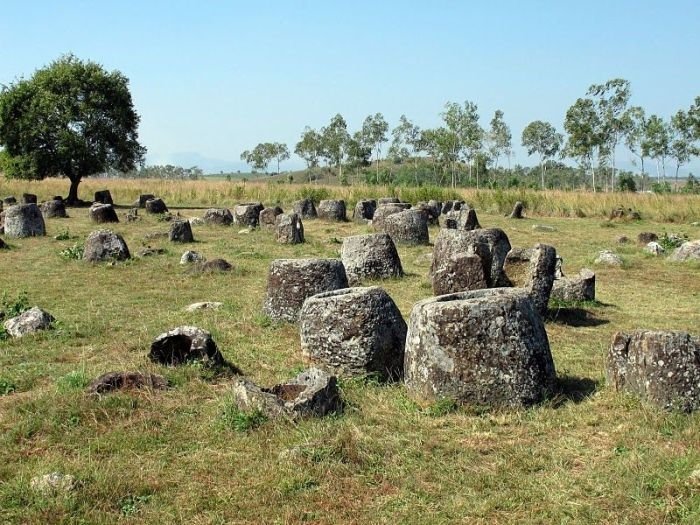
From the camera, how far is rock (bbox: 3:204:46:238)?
2105cm

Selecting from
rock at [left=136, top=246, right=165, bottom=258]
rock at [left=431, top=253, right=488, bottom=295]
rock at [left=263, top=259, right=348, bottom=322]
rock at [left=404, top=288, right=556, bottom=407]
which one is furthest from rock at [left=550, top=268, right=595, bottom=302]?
rock at [left=136, top=246, right=165, bottom=258]

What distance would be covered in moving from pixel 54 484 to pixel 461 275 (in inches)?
272

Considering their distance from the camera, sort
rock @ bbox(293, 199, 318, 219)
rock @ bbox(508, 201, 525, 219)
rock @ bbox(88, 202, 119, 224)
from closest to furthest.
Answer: rock @ bbox(88, 202, 119, 224), rock @ bbox(293, 199, 318, 219), rock @ bbox(508, 201, 525, 219)

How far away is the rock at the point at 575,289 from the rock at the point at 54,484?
874 centimetres

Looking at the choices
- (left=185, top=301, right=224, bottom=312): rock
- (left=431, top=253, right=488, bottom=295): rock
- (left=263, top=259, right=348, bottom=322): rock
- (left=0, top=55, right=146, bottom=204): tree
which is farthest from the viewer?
(left=0, top=55, right=146, bottom=204): tree

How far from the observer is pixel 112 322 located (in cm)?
1004

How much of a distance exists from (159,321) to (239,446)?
4.96 m

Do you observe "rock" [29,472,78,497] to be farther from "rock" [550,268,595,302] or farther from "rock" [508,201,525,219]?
"rock" [508,201,525,219]

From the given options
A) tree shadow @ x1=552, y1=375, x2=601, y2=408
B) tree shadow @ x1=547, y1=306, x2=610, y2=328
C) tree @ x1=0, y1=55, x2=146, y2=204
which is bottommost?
tree shadow @ x1=547, y1=306, x2=610, y2=328

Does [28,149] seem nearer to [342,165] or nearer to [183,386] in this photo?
[183,386]

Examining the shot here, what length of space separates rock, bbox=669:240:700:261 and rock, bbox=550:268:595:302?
251 inches

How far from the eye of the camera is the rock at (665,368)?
19.1 feet

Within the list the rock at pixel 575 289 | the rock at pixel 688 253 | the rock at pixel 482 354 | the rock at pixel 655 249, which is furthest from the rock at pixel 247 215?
the rock at pixel 482 354

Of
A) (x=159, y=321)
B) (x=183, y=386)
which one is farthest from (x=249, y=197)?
(x=183, y=386)
